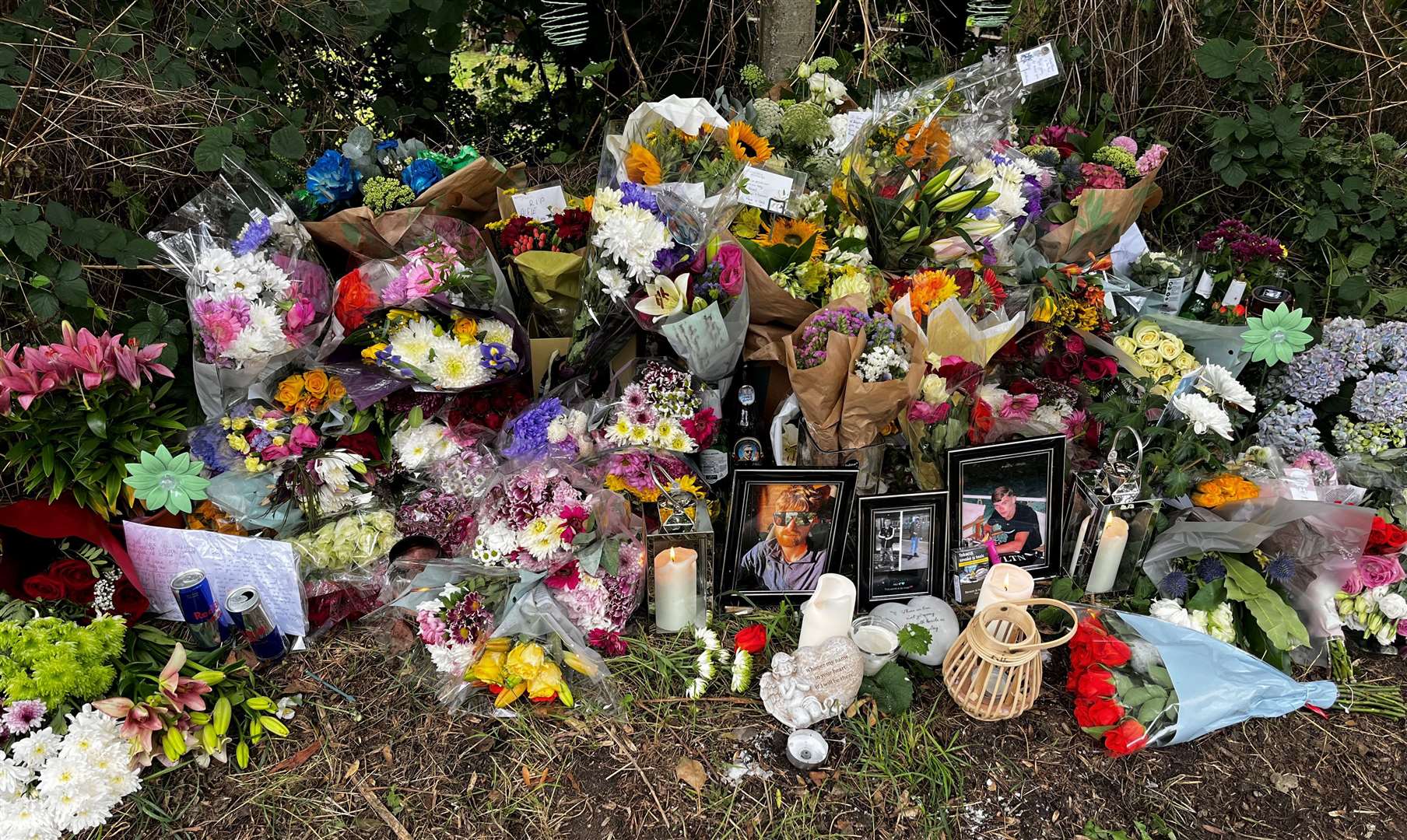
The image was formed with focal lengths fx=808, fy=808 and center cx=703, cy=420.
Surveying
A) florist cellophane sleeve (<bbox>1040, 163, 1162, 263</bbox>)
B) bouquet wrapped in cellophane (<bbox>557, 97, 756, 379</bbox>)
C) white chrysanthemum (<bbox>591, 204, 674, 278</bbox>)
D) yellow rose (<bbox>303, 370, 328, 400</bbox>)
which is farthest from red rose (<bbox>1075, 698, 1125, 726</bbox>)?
yellow rose (<bbox>303, 370, 328, 400</bbox>)

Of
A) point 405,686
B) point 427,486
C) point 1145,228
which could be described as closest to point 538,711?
point 405,686

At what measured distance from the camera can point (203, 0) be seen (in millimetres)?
2367

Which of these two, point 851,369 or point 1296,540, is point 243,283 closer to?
point 851,369

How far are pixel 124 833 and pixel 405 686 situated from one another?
582 mm

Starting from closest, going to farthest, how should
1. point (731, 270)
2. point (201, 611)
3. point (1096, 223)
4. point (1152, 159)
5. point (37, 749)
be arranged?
point (37, 749) < point (201, 611) < point (731, 270) < point (1096, 223) < point (1152, 159)

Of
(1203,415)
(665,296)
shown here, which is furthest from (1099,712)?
(665,296)

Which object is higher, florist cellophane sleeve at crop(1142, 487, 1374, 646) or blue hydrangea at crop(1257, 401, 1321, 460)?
blue hydrangea at crop(1257, 401, 1321, 460)

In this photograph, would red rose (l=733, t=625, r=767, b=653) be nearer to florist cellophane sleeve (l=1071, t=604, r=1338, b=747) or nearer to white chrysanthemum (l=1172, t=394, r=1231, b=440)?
florist cellophane sleeve (l=1071, t=604, r=1338, b=747)

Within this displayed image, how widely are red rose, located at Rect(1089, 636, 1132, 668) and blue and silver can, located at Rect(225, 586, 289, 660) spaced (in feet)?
6.36

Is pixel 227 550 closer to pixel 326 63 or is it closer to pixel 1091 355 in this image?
pixel 326 63

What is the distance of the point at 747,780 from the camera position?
68.7 inches

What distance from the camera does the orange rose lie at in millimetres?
2047

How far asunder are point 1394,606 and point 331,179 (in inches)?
120

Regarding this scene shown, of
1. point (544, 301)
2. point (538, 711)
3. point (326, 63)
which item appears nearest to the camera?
point (538, 711)
